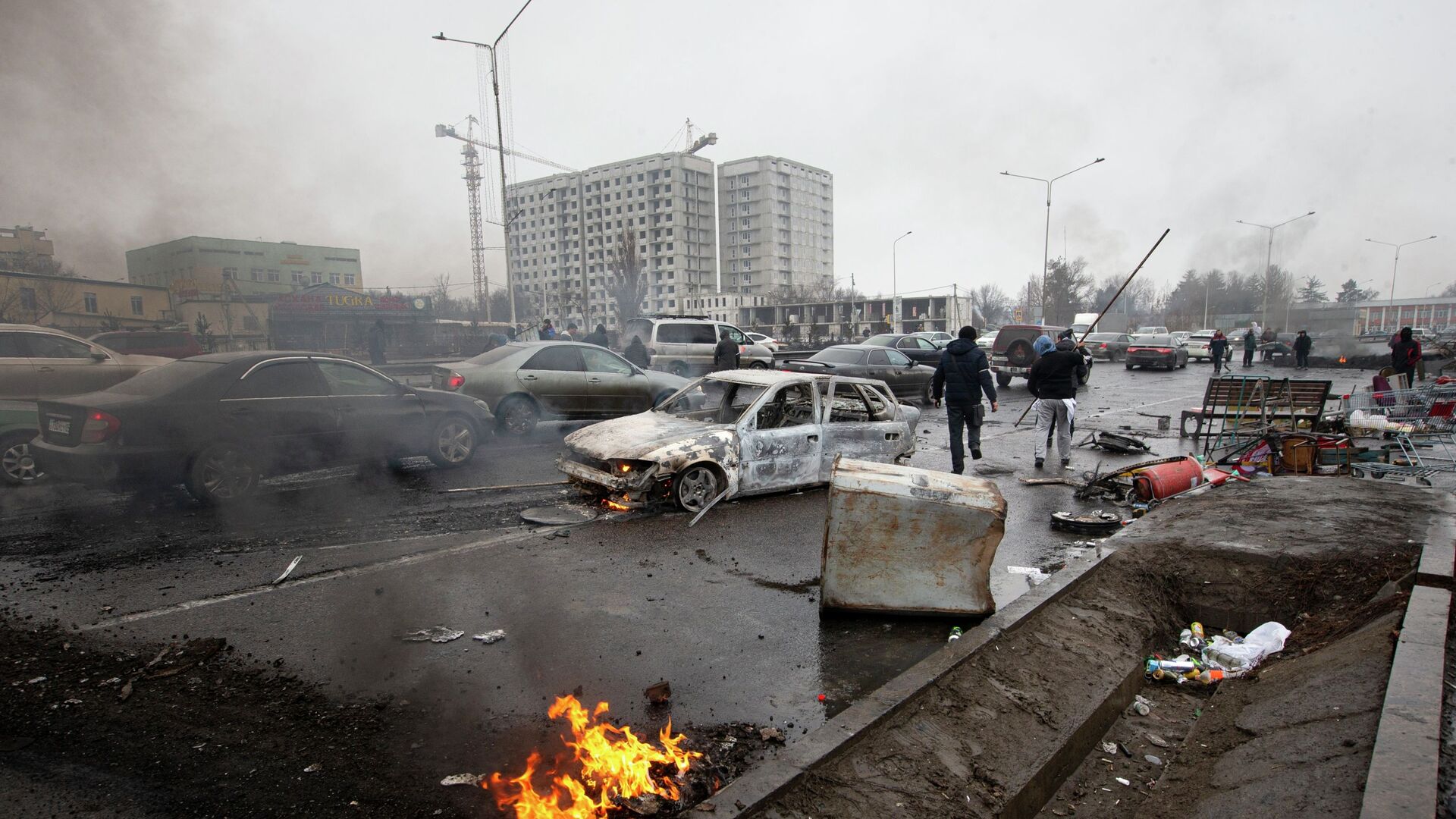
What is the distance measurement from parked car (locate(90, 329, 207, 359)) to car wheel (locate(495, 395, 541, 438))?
5.89 m

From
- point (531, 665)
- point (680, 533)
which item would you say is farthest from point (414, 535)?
point (531, 665)

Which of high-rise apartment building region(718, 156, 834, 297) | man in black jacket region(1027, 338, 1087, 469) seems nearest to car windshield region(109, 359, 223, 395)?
man in black jacket region(1027, 338, 1087, 469)

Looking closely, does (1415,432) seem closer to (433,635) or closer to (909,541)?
(909,541)

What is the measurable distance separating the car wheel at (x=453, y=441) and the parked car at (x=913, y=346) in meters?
14.1

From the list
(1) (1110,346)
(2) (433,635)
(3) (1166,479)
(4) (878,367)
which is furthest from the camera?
(1) (1110,346)

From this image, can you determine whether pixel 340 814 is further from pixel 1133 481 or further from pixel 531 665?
pixel 1133 481

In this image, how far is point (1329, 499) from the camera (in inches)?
261

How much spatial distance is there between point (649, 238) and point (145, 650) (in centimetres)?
12396

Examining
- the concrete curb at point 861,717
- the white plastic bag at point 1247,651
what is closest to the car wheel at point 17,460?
the concrete curb at point 861,717

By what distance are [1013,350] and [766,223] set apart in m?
110

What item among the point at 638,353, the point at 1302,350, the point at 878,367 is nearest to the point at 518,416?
the point at 638,353

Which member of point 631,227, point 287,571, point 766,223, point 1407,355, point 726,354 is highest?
point 766,223

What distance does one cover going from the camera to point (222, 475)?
22.2ft

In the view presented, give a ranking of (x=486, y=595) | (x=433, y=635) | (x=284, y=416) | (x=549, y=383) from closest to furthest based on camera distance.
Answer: (x=433, y=635) → (x=486, y=595) → (x=284, y=416) → (x=549, y=383)
